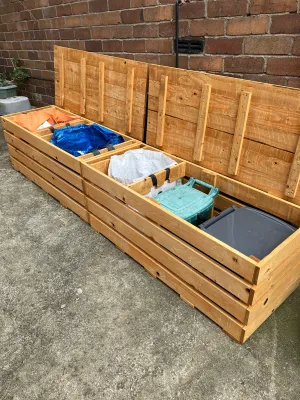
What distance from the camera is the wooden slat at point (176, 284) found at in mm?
2217

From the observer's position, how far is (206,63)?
3395 mm

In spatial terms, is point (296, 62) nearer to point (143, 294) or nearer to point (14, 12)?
point (143, 294)

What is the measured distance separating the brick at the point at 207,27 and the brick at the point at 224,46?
0.22 feet

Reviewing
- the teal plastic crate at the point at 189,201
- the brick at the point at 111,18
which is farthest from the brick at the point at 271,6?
the brick at the point at 111,18

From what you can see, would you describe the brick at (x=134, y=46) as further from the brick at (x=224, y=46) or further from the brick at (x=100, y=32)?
the brick at (x=224, y=46)

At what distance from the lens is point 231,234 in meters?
2.35

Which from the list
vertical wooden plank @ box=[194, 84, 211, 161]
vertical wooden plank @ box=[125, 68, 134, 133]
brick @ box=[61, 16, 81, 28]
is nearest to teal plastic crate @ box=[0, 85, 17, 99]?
brick @ box=[61, 16, 81, 28]

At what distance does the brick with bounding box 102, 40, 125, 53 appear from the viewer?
4.29 meters

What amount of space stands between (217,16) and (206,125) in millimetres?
1095

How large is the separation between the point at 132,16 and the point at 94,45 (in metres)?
0.94

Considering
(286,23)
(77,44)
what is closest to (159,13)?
(286,23)

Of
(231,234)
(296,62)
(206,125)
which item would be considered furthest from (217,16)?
(231,234)

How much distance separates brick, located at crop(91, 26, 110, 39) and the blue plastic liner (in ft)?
4.60

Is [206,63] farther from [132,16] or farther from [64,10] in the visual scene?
[64,10]
